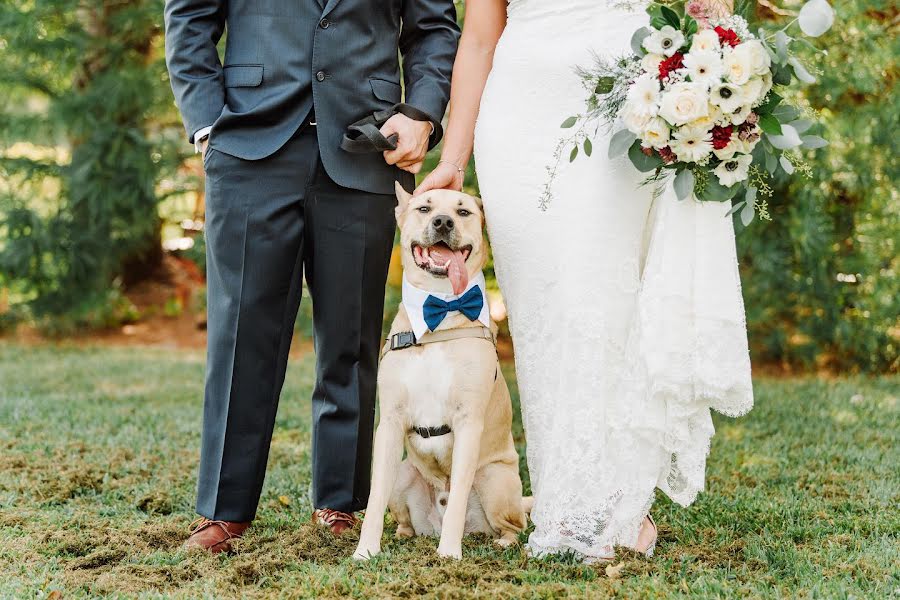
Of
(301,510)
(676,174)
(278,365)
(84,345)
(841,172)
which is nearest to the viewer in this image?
(676,174)

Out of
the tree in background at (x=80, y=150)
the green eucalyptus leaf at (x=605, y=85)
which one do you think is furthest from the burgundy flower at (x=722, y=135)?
the tree in background at (x=80, y=150)

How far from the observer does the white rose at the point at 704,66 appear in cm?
242

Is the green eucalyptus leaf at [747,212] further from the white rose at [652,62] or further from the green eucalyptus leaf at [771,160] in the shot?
the white rose at [652,62]

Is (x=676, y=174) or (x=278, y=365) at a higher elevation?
(x=676, y=174)

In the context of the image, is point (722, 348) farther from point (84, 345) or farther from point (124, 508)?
point (84, 345)

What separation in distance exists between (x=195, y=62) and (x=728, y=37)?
1.66 meters

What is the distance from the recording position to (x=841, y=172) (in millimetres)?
6430

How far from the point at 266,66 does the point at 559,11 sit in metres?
0.94

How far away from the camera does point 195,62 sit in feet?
9.95

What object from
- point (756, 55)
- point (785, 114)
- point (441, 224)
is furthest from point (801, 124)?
point (441, 224)

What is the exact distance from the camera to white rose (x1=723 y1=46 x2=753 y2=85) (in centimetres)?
240

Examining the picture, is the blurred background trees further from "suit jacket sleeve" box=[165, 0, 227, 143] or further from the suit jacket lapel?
"suit jacket sleeve" box=[165, 0, 227, 143]

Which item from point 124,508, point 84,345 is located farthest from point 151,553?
point 84,345

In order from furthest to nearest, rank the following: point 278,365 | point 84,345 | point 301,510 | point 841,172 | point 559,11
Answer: point 84,345
point 841,172
point 301,510
point 278,365
point 559,11
